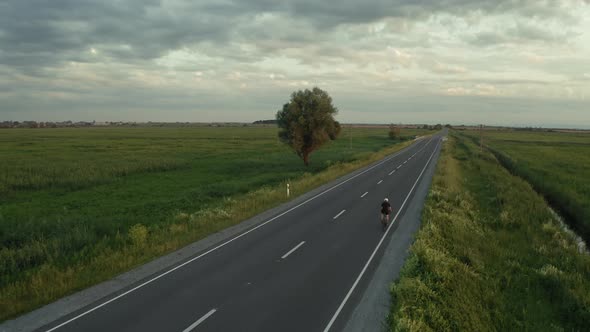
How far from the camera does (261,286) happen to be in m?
11.6

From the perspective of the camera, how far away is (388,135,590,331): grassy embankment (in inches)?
392

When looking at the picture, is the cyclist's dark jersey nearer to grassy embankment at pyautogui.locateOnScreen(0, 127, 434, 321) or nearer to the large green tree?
grassy embankment at pyautogui.locateOnScreen(0, 127, 434, 321)

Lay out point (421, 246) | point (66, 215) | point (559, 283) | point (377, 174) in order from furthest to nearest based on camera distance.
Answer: point (377, 174), point (66, 215), point (421, 246), point (559, 283)

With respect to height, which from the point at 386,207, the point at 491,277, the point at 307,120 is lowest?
the point at 491,277

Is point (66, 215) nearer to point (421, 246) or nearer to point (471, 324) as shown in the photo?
point (421, 246)

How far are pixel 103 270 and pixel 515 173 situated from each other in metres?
46.8

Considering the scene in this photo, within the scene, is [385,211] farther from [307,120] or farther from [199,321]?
[307,120]

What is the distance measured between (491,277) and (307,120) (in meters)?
34.4

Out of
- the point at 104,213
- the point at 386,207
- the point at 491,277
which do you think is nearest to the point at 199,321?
the point at 491,277

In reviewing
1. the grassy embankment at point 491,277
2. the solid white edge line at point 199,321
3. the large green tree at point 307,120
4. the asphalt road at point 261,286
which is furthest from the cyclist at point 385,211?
the large green tree at point 307,120

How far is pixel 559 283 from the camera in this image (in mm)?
12398

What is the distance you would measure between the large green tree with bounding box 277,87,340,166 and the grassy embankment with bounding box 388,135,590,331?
2547 centimetres

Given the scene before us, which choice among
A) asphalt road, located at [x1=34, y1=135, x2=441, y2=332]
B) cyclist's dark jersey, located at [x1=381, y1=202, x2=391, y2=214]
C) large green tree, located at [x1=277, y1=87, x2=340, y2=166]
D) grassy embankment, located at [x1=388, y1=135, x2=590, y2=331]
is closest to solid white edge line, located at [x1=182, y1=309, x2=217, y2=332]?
asphalt road, located at [x1=34, y1=135, x2=441, y2=332]

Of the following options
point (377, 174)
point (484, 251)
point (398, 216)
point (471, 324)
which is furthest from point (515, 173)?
point (471, 324)
